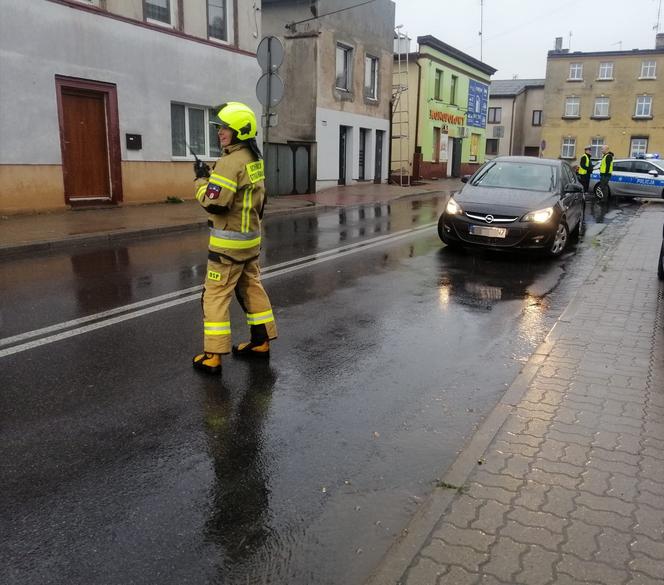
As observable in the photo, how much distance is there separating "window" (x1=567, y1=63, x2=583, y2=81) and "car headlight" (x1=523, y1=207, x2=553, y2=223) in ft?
163

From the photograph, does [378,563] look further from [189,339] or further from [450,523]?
[189,339]

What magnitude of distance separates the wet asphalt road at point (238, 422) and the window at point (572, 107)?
2003 inches


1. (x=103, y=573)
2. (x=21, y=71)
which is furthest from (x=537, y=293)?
(x=21, y=71)

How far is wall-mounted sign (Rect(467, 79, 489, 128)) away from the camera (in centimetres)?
3875

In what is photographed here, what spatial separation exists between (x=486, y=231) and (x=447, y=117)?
27.9m

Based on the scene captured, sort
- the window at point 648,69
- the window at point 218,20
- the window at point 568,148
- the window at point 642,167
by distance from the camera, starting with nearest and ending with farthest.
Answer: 1. the window at point 218,20
2. the window at point 642,167
3. the window at point 648,69
4. the window at point 568,148

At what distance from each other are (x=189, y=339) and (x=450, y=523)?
3.26 m

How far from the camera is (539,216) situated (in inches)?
370

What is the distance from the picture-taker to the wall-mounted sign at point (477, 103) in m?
38.8

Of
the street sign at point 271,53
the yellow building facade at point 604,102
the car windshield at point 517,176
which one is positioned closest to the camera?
the car windshield at point 517,176

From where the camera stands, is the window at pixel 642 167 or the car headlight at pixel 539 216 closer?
the car headlight at pixel 539 216

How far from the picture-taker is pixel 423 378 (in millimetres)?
4699

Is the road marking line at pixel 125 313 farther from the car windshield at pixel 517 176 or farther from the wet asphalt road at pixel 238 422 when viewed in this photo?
the car windshield at pixel 517 176

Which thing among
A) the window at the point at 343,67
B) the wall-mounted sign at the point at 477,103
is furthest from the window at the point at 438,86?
the window at the point at 343,67
